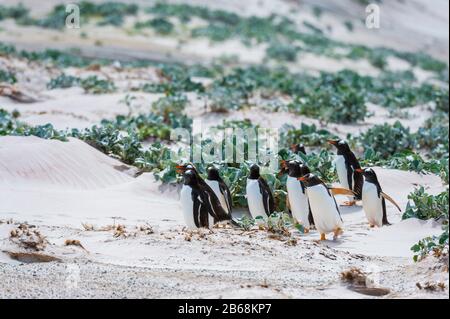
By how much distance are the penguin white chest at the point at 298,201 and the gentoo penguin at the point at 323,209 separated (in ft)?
0.90

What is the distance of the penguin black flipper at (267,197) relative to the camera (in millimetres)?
8438

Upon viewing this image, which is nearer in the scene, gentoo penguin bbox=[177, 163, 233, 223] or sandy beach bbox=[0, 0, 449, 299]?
sandy beach bbox=[0, 0, 449, 299]

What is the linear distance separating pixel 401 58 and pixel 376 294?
1145 inches

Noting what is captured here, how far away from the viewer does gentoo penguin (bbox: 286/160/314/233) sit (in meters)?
8.34

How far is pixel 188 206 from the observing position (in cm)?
781

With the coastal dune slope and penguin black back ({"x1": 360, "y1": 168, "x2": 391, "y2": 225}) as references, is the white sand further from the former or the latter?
penguin black back ({"x1": 360, "y1": 168, "x2": 391, "y2": 225})

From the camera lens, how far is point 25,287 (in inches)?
214

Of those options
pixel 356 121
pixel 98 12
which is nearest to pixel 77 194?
pixel 356 121

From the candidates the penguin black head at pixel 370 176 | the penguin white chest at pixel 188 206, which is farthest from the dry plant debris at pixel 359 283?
the penguin black head at pixel 370 176

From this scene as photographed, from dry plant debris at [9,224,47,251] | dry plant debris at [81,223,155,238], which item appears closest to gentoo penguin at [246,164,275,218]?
dry plant debris at [81,223,155,238]

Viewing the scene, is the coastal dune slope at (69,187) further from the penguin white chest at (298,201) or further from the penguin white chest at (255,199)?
the penguin white chest at (298,201)

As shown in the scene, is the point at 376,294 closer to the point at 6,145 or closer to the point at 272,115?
the point at 6,145

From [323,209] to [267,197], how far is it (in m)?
0.71

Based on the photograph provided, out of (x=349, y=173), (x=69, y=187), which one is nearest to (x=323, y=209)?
(x=349, y=173)
